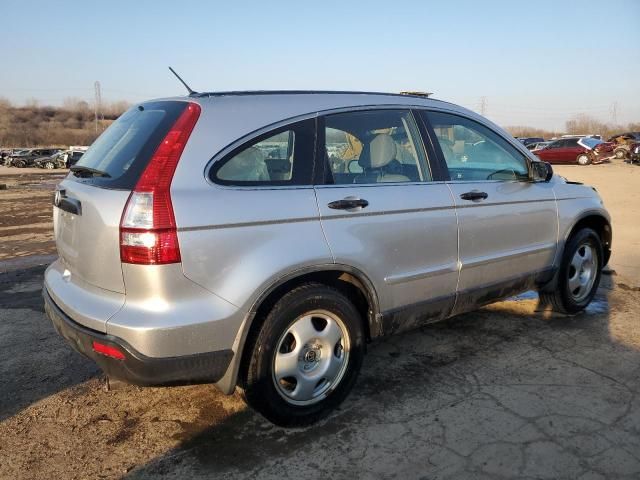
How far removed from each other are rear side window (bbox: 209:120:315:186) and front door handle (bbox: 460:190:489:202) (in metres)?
1.20

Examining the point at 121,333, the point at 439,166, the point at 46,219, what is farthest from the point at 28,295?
the point at 46,219

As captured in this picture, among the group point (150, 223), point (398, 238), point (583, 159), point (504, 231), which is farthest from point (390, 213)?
point (583, 159)

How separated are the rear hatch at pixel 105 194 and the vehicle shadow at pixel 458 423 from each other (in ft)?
3.44

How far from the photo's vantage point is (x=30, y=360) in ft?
12.8

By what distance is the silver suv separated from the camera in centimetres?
249

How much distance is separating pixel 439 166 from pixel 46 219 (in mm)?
11287

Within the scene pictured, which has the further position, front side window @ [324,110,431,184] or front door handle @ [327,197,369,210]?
front side window @ [324,110,431,184]

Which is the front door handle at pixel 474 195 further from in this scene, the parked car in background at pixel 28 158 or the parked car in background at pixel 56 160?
the parked car in background at pixel 28 158

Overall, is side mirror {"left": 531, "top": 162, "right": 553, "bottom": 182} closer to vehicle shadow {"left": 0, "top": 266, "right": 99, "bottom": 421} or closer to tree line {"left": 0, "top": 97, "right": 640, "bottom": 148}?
vehicle shadow {"left": 0, "top": 266, "right": 99, "bottom": 421}

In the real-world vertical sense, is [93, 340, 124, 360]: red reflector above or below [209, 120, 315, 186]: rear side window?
below

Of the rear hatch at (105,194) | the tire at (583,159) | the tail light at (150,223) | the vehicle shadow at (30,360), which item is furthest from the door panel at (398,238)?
the tire at (583,159)

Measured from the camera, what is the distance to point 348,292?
3.24 m

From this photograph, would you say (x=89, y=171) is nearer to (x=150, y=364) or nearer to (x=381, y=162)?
(x=150, y=364)

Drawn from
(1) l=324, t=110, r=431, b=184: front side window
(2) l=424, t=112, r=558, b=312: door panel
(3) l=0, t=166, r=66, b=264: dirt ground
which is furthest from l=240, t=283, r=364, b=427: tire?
(3) l=0, t=166, r=66, b=264: dirt ground
